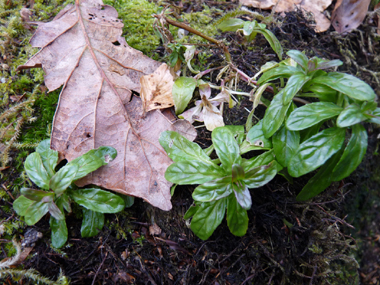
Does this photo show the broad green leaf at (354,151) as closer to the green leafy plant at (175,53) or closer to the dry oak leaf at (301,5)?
the green leafy plant at (175,53)

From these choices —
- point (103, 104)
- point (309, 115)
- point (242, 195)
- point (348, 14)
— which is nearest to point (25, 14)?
Answer: point (103, 104)

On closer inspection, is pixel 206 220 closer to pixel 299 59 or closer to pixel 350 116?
pixel 350 116

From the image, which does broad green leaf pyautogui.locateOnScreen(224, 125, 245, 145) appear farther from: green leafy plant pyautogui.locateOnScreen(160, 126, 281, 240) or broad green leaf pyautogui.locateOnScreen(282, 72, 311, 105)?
broad green leaf pyautogui.locateOnScreen(282, 72, 311, 105)

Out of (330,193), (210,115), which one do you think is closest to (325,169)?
(330,193)

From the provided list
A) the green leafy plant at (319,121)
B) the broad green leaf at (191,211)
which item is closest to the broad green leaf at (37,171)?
the broad green leaf at (191,211)

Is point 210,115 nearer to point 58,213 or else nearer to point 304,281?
point 58,213
